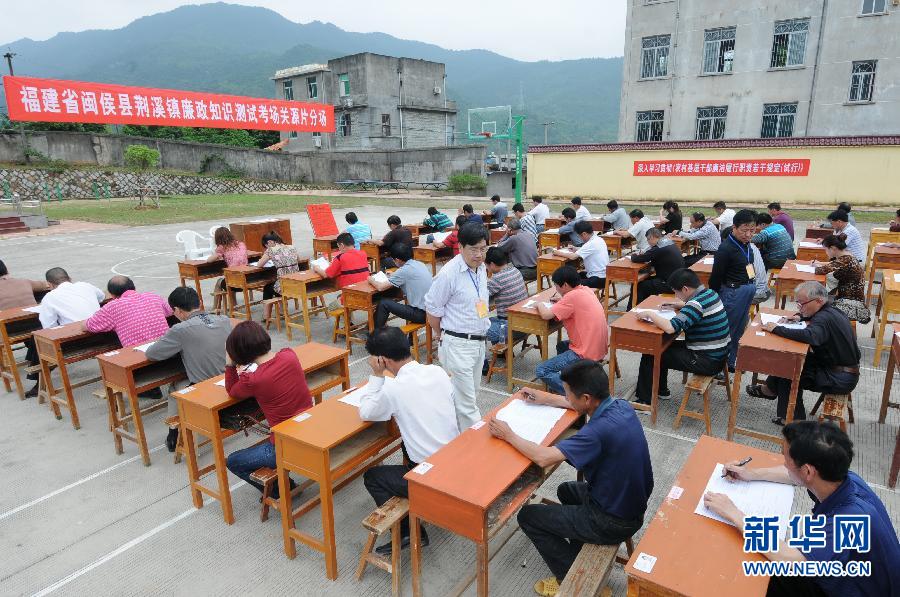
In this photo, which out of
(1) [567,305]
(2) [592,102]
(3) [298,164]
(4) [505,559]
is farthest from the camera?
(2) [592,102]

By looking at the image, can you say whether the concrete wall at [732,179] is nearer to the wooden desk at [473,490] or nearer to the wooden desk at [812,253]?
the wooden desk at [812,253]

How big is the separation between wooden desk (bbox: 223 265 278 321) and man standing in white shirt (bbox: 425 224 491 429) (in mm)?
4333

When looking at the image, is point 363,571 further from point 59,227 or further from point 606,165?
point 606,165

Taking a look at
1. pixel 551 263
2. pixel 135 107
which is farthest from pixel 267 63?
pixel 551 263

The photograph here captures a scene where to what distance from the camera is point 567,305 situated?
4770 millimetres

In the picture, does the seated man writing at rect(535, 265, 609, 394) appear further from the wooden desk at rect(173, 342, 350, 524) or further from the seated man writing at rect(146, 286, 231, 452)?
the seated man writing at rect(146, 286, 231, 452)

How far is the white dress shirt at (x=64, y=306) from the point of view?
5520 mm

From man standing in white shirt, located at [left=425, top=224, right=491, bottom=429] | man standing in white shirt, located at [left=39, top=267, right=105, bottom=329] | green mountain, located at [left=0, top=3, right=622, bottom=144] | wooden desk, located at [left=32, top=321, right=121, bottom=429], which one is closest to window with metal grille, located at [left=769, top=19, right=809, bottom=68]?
man standing in white shirt, located at [left=425, top=224, right=491, bottom=429]

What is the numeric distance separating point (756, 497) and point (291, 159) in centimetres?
3719

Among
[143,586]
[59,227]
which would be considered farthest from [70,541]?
[59,227]

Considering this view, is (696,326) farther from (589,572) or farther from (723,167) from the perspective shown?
(723,167)

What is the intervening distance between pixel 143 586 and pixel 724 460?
3422mm

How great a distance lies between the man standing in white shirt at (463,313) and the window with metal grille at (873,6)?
2587cm

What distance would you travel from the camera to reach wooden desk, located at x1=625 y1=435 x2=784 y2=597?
1.95 m
